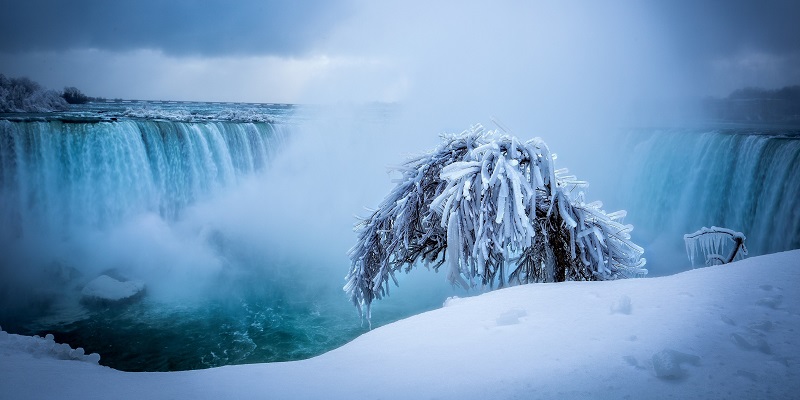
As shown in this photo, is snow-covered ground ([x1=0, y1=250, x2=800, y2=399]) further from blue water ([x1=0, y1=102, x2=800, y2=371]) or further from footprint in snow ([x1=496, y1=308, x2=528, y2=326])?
blue water ([x1=0, y1=102, x2=800, y2=371])

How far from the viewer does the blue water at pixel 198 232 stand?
49.3ft

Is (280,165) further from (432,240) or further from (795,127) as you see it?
(795,127)

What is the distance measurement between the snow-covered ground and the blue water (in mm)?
11625

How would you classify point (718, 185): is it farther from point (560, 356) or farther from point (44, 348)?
point (44, 348)

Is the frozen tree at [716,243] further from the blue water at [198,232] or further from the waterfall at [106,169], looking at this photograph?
the waterfall at [106,169]

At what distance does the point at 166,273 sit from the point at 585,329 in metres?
21.6

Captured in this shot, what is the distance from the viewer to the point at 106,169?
19.1 meters

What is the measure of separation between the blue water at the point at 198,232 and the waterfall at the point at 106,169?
0.06m


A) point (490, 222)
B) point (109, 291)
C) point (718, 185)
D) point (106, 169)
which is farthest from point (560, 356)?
point (718, 185)

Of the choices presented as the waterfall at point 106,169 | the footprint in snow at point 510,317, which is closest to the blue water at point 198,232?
the waterfall at point 106,169

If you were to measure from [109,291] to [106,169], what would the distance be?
5.59 m

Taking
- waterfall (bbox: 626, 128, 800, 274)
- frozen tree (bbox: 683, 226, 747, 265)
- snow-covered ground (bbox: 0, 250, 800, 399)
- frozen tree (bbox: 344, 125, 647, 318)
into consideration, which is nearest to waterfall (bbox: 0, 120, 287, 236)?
frozen tree (bbox: 344, 125, 647, 318)

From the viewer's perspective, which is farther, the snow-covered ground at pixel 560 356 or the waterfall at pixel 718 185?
the waterfall at pixel 718 185

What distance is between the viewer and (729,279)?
2.35 metres
